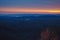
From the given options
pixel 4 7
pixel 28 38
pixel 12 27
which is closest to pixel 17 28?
pixel 12 27

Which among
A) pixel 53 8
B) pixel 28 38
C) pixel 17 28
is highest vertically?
pixel 53 8

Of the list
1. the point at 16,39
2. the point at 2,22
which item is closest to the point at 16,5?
the point at 2,22

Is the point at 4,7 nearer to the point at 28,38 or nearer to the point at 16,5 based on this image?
the point at 16,5

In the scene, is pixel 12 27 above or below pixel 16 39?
above

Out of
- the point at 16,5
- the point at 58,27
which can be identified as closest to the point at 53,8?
the point at 58,27

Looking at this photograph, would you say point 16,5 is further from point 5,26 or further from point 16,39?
point 16,39

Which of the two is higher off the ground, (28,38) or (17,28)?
(17,28)
